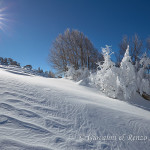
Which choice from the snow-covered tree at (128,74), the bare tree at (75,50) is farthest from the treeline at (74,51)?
the snow-covered tree at (128,74)

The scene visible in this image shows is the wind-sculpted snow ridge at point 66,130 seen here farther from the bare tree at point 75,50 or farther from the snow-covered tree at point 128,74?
the bare tree at point 75,50

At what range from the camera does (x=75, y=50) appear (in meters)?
9.21

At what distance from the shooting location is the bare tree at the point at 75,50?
30.1ft

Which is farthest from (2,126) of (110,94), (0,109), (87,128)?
(110,94)

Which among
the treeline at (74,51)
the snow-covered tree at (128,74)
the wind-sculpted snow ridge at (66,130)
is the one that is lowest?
the wind-sculpted snow ridge at (66,130)

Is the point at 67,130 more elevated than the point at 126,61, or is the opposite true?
the point at 126,61

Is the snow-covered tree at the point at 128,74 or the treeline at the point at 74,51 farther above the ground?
the treeline at the point at 74,51

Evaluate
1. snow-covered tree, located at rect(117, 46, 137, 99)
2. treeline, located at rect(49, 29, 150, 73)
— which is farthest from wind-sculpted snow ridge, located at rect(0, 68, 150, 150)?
treeline, located at rect(49, 29, 150, 73)

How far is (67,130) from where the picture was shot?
0.97m

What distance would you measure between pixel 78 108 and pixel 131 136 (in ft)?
2.68

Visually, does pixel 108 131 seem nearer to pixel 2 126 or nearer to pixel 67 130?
pixel 67 130

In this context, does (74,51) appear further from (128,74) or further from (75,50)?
A: (128,74)

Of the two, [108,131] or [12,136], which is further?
[108,131]

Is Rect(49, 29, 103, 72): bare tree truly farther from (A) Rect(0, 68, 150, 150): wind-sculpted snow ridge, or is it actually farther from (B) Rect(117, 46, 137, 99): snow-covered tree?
(A) Rect(0, 68, 150, 150): wind-sculpted snow ridge
